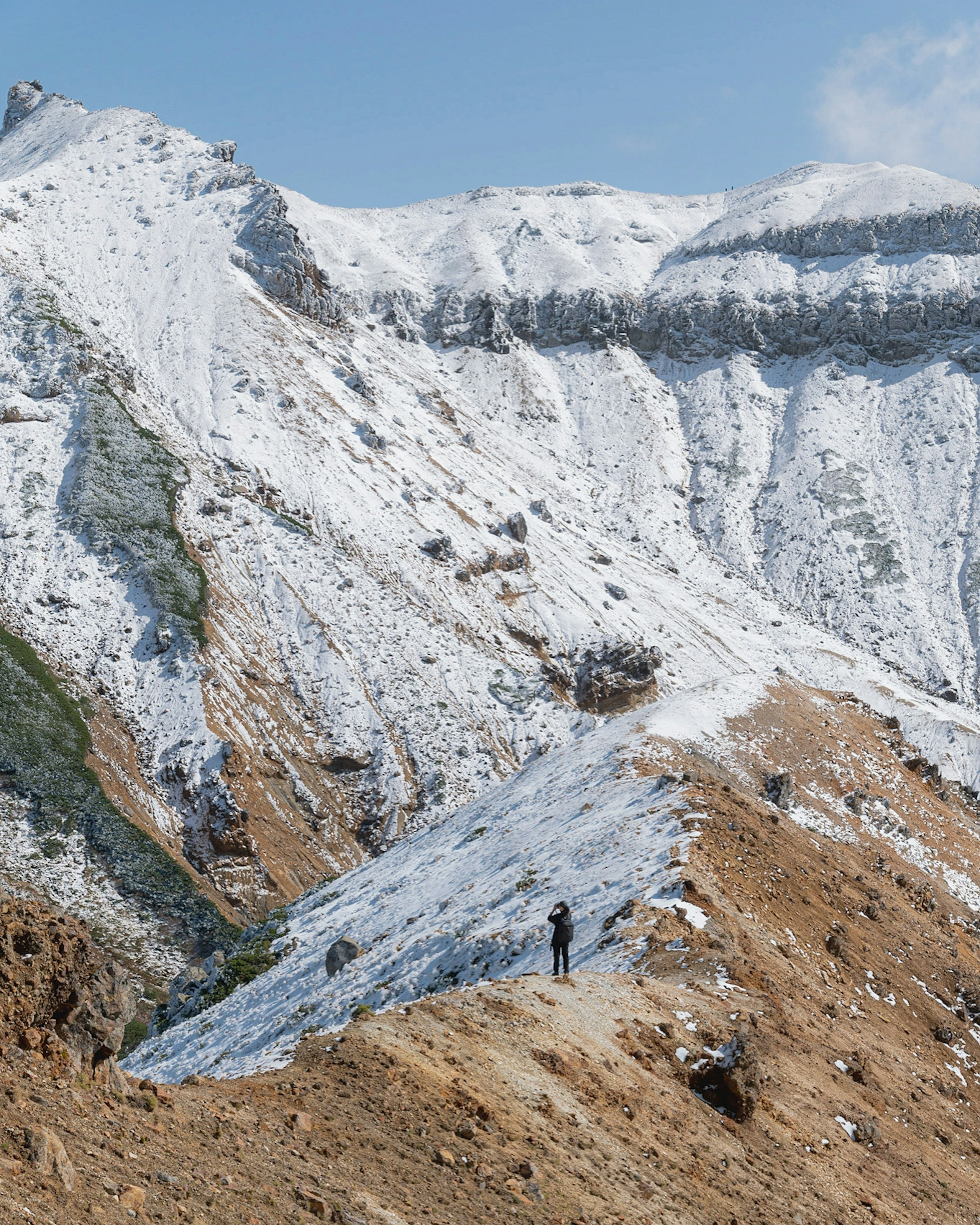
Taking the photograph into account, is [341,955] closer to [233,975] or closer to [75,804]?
[233,975]

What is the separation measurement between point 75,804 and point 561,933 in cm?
3117

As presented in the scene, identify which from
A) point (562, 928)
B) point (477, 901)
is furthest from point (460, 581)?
point (562, 928)

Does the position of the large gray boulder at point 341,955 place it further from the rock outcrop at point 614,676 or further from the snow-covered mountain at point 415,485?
the rock outcrop at point 614,676

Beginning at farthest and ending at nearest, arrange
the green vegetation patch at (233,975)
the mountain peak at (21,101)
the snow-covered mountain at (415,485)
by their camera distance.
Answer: the mountain peak at (21,101)
the snow-covered mountain at (415,485)
the green vegetation patch at (233,975)

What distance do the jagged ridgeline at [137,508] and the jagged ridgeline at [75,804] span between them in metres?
7.41

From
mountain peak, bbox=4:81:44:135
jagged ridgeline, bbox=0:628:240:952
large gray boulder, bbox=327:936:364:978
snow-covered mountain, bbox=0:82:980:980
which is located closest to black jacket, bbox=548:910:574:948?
large gray boulder, bbox=327:936:364:978

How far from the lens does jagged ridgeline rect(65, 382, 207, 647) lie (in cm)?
5300

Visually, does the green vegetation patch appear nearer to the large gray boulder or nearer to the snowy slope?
the snowy slope

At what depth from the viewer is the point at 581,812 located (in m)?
24.2

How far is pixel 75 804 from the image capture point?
133 feet

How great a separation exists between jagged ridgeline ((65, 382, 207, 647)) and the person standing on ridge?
38.6 metres

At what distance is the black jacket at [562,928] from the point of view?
51.6 ft

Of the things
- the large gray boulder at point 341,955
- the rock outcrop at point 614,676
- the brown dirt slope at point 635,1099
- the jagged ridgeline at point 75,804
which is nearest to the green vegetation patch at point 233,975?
the large gray boulder at point 341,955

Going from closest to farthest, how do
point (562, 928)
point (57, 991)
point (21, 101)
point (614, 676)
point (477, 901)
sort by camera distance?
point (57, 991)
point (562, 928)
point (477, 901)
point (614, 676)
point (21, 101)
